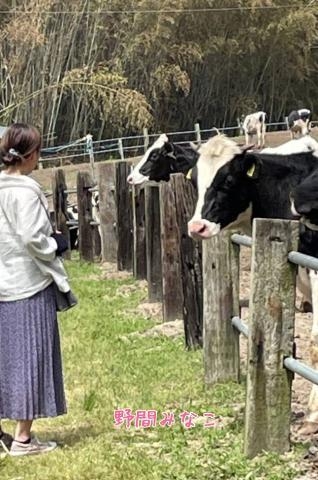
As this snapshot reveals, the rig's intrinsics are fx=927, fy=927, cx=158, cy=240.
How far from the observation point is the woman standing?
13.4 ft

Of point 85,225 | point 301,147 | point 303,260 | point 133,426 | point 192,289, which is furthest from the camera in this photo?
point 85,225

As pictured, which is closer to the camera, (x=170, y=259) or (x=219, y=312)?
(x=219, y=312)

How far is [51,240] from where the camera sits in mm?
4109

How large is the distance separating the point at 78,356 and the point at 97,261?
516 cm

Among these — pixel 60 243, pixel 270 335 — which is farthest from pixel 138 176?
pixel 270 335

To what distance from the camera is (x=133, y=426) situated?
4.54 m

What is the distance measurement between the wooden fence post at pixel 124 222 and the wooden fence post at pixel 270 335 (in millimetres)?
6066

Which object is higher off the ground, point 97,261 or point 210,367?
point 210,367

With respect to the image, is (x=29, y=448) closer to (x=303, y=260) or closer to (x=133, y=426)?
(x=133, y=426)

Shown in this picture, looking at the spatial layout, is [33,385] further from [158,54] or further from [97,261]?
[158,54]

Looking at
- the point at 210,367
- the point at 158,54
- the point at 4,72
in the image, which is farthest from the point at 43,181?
the point at 210,367

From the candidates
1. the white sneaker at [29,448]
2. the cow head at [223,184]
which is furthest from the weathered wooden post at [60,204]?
the white sneaker at [29,448]

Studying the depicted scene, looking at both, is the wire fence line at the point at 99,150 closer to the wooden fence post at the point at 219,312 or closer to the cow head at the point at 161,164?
the cow head at the point at 161,164

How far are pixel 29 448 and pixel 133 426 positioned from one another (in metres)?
0.58
